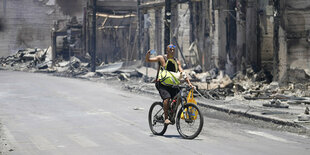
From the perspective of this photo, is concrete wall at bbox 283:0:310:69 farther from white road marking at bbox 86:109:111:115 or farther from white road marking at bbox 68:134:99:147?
white road marking at bbox 68:134:99:147

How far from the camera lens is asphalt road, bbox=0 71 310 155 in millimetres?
8977

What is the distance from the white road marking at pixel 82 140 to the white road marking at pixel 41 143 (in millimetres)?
497

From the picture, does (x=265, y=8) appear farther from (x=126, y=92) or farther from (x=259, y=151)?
(x=259, y=151)

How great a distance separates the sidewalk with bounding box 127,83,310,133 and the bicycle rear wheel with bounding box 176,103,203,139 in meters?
2.74

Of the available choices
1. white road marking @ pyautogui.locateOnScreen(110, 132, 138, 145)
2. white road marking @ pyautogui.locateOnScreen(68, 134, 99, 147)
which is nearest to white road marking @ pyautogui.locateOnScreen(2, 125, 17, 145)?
white road marking @ pyautogui.locateOnScreen(68, 134, 99, 147)

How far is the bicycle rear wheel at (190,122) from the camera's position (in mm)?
9695

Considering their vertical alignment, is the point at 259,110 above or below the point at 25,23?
below

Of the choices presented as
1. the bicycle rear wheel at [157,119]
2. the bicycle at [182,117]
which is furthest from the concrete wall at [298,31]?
the bicycle at [182,117]

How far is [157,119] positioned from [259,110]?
187 inches

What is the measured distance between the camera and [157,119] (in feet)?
34.6

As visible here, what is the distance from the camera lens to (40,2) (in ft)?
214

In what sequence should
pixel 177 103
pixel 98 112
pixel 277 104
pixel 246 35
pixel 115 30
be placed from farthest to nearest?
pixel 115 30
pixel 246 35
pixel 277 104
pixel 98 112
pixel 177 103

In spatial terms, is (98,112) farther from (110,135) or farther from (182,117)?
(182,117)

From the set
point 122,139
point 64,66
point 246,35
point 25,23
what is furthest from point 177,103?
point 25,23
